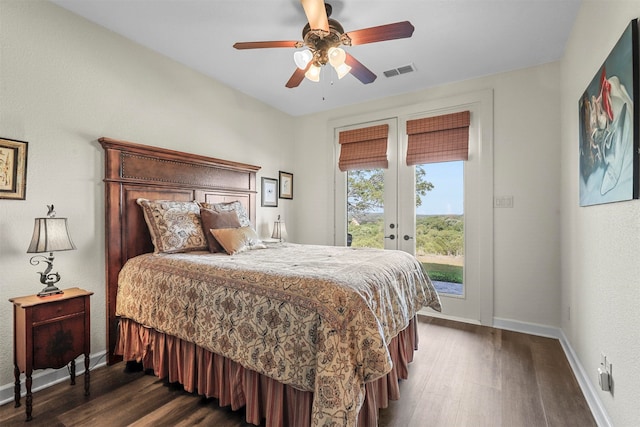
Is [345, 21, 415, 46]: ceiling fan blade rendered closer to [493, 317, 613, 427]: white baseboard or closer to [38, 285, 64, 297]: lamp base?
[493, 317, 613, 427]: white baseboard

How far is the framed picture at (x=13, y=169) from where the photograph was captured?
191 cm

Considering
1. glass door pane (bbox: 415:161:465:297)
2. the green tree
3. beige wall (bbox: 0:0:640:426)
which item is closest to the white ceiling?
beige wall (bbox: 0:0:640:426)

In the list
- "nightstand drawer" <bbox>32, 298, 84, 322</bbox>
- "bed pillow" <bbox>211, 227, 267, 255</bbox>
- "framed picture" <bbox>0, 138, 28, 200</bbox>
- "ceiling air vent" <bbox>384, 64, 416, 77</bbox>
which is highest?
"ceiling air vent" <bbox>384, 64, 416, 77</bbox>

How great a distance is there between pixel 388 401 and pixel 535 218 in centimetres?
239

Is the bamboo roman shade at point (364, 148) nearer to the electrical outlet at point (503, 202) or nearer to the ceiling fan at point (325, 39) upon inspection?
the electrical outlet at point (503, 202)

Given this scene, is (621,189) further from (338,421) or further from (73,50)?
(73,50)

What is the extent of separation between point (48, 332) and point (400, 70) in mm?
3647

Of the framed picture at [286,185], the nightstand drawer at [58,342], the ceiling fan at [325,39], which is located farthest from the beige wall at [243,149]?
the ceiling fan at [325,39]

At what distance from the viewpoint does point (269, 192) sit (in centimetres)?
418

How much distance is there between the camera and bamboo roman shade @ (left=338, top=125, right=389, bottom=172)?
12.8 ft

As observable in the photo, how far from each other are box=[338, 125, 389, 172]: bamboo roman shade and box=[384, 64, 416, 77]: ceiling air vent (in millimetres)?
730

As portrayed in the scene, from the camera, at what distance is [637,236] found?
1285mm

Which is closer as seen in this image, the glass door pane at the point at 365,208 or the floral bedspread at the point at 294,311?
the floral bedspread at the point at 294,311

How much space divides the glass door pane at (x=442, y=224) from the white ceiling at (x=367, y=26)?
108 cm
